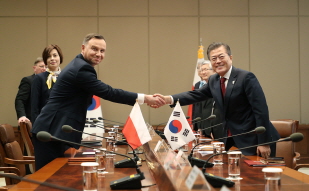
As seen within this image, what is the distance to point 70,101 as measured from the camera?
3277 millimetres

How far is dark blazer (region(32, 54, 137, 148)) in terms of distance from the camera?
316 centimetres

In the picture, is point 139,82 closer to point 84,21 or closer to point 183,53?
point 183,53

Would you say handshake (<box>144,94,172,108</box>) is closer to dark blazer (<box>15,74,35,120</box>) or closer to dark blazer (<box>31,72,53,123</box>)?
dark blazer (<box>31,72,53,123</box>)

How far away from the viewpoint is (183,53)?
25.7ft

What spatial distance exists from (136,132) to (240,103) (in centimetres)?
114

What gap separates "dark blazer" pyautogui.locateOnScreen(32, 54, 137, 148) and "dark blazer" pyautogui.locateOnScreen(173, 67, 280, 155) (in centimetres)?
110

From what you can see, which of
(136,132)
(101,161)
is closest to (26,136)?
(136,132)

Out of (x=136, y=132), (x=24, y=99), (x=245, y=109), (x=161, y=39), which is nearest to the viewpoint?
(x=136, y=132)

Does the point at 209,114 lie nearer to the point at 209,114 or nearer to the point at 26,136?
the point at 209,114

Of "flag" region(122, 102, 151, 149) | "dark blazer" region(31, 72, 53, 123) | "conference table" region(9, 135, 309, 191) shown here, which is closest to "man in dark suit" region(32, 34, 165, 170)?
"conference table" region(9, 135, 309, 191)

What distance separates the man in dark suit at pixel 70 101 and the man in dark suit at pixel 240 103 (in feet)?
3.29

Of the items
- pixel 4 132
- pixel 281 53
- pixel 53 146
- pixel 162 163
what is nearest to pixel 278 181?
pixel 162 163

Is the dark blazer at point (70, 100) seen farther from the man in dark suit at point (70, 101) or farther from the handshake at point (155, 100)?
the handshake at point (155, 100)

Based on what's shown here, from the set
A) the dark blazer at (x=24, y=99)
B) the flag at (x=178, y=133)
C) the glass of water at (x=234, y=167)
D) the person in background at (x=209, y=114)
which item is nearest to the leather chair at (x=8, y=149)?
the flag at (x=178, y=133)
